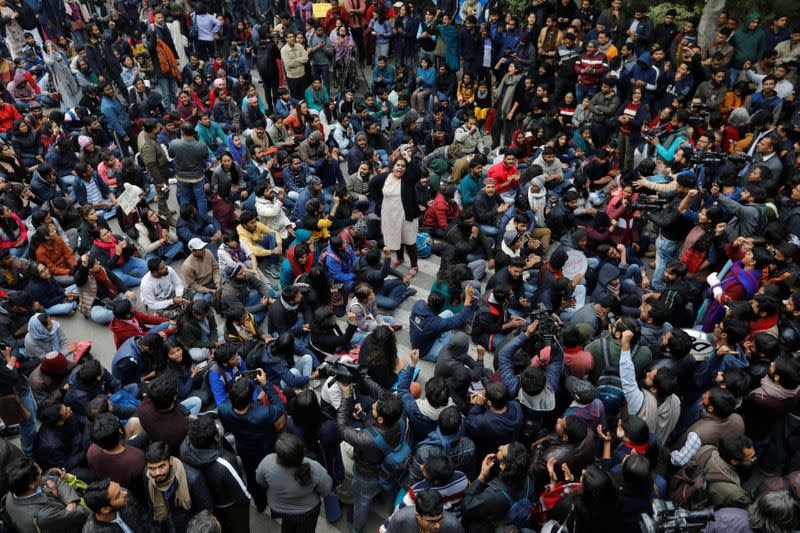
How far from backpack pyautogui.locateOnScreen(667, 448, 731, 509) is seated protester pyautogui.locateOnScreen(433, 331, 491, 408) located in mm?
1702

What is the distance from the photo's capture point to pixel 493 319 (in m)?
6.48

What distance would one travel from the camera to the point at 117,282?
25.6ft

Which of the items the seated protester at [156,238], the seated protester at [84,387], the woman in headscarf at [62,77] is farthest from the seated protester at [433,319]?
the woman in headscarf at [62,77]

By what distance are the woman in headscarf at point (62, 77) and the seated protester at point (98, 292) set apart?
646 cm

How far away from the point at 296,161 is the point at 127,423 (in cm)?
522

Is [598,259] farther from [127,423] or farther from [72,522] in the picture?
[72,522]

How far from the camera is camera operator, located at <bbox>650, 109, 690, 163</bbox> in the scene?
883 centimetres

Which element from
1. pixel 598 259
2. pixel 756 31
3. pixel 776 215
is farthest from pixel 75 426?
pixel 756 31

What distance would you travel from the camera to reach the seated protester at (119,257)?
7.93 meters

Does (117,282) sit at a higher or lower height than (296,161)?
lower

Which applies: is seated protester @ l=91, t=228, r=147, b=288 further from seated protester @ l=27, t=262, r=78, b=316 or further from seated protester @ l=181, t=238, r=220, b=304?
seated protester @ l=181, t=238, r=220, b=304

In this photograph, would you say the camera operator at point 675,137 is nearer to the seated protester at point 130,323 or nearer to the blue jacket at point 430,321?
the blue jacket at point 430,321

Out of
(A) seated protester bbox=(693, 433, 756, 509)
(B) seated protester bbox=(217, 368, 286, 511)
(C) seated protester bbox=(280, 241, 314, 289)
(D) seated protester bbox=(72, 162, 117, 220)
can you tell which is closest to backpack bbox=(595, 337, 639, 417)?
(A) seated protester bbox=(693, 433, 756, 509)

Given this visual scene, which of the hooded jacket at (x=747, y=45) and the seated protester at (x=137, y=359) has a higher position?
the hooded jacket at (x=747, y=45)
